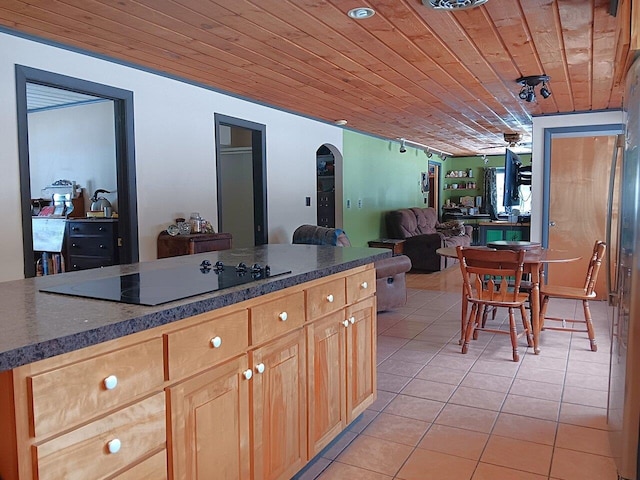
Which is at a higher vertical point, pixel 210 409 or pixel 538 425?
pixel 210 409

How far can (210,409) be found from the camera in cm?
162

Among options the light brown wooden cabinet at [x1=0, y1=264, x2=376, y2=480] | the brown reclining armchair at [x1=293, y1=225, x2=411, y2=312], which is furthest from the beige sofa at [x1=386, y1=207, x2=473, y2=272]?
the light brown wooden cabinet at [x1=0, y1=264, x2=376, y2=480]

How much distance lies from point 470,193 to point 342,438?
1133 cm

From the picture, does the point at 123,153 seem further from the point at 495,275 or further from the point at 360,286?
the point at 495,275

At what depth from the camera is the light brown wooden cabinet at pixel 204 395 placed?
114cm

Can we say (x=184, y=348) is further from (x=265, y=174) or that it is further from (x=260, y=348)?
(x=265, y=174)

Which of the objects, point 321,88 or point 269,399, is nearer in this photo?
point 269,399

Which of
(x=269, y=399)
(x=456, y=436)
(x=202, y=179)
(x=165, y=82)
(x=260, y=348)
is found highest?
(x=165, y=82)

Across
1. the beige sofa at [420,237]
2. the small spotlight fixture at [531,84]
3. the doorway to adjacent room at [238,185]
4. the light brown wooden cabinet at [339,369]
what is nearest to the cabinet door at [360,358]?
the light brown wooden cabinet at [339,369]

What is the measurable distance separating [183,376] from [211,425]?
23cm

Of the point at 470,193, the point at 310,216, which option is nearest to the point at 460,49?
the point at 310,216

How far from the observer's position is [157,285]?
1.79 m

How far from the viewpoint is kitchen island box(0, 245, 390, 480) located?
3.72 feet

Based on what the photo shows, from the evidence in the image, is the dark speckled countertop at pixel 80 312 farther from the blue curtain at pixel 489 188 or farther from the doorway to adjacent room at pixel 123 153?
the blue curtain at pixel 489 188
